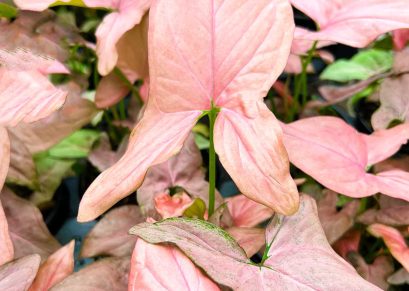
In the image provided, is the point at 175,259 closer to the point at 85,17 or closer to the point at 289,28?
the point at 289,28

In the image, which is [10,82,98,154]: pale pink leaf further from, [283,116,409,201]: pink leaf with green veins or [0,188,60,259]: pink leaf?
[283,116,409,201]: pink leaf with green veins

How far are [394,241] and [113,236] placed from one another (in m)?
0.34

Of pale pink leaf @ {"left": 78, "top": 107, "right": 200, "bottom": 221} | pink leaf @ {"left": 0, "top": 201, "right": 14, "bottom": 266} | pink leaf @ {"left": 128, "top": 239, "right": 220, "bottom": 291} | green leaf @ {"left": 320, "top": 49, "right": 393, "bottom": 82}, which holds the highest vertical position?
pale pink leaf @ {"left": 78, "top": 107, "right": 200, "bottom": 221}

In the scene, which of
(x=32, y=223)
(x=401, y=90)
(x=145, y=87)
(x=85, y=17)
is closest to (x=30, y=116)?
(x=32, y=223)

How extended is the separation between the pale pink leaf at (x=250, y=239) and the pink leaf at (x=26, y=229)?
0.79 feet

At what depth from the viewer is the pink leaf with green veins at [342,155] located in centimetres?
54

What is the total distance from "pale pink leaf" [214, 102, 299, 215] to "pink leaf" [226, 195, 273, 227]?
0.55ft

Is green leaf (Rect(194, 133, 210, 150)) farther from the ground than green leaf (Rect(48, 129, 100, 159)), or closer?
closer

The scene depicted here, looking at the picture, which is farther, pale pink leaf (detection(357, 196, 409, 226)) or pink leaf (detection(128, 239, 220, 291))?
pale pink leaf (detection(357, 196, 409, 226))

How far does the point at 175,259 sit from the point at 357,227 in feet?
1.05

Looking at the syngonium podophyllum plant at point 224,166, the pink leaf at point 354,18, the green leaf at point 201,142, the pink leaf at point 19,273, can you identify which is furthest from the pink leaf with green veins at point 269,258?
the green leaf at point 201,142

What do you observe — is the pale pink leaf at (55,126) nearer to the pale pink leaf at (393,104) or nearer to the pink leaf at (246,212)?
the pink leaf at (246,212)

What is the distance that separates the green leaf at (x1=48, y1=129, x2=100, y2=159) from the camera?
0.86 m

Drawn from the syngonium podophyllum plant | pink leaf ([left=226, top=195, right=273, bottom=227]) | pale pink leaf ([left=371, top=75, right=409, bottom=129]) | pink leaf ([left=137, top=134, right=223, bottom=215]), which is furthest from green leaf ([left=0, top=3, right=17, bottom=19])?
pale pink leaf ([left=371, top=75, right=409, bottom=129])
